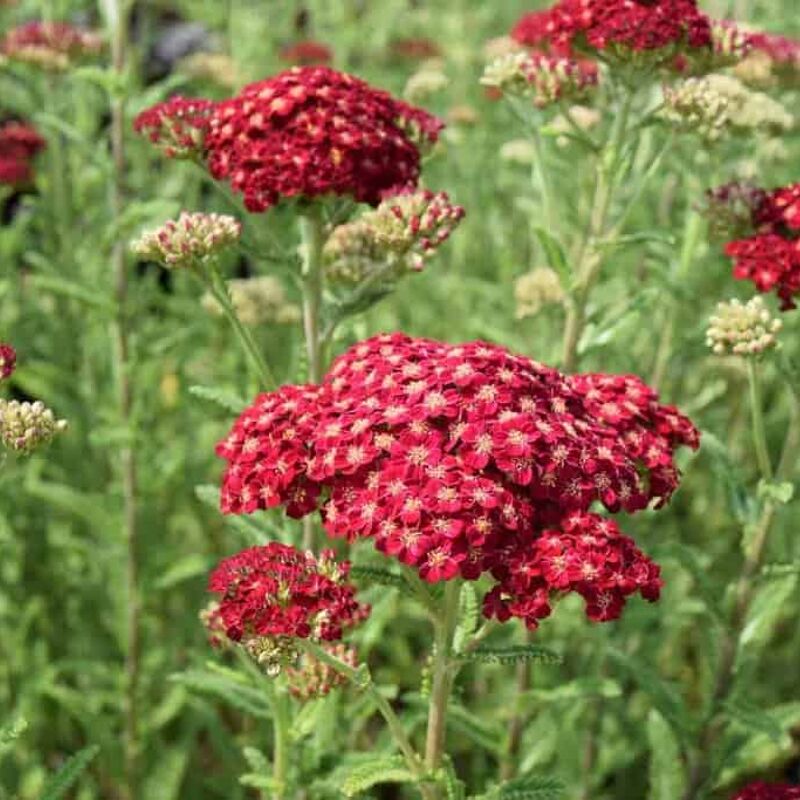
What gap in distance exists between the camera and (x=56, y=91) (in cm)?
604

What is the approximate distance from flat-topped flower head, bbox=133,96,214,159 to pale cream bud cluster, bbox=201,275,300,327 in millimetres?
1121

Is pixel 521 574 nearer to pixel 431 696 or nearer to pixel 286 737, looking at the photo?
pixel 431 696

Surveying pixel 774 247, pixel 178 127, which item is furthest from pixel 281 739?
pixel 774 247

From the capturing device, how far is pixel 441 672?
9.38ft

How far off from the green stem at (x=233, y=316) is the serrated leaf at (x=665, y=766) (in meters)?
1.71

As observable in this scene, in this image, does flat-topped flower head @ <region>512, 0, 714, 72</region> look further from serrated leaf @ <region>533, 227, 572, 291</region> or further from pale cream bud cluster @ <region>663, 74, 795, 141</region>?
serrated leaf @ <region>533, 227, 572, 291</region>

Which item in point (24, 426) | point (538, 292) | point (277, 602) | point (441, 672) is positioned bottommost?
point (441, 672)

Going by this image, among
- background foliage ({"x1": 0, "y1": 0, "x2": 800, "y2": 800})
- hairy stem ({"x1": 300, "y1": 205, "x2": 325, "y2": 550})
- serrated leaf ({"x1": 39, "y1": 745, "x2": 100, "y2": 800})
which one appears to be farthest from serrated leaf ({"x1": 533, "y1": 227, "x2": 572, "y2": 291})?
serrated leaf ({"x1": 39, "y1": 745, "x2": 100, "y2": 800})

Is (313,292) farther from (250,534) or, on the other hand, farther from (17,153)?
(17,153)

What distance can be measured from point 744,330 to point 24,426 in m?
1.97

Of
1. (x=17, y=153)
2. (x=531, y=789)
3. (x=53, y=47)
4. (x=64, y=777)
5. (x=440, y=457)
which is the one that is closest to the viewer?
(x=440, y=457)

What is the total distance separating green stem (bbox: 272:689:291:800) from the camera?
10.8ft

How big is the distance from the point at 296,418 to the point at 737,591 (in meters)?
1.66

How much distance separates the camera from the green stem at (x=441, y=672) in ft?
9.27
